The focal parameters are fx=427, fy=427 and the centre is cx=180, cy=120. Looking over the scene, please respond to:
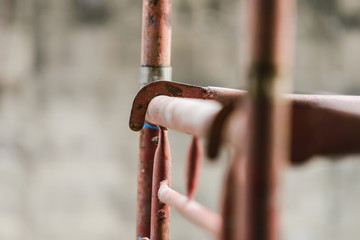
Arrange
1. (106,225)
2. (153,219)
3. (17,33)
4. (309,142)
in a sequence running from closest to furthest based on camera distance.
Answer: (309,142) → (153,219) → (17,33) → (106,225)

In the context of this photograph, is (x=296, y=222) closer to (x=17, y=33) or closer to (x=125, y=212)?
(x=125, y=212)

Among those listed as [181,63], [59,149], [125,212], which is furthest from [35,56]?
[125,212]

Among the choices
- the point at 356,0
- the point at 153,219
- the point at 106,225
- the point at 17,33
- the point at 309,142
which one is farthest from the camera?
the point at 356,0

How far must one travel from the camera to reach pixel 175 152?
319 cm

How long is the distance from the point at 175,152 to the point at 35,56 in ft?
3.93

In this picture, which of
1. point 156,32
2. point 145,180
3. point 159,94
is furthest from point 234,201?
point 156,32

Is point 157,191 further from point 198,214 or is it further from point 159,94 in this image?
point 198,214

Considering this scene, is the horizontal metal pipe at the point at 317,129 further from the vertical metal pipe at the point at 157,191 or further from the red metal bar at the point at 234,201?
the vertical metal pipe at the point at 157,191

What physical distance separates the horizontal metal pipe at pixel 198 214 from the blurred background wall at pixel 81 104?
243cm

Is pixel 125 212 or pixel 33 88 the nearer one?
pixel 33 88

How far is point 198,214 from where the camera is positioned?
19.6 inches

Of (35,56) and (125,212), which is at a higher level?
(35,56)

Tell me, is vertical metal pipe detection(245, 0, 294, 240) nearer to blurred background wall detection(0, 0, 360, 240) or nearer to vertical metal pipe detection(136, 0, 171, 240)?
vertical metal pipe detection(136, 0, 171, 240)

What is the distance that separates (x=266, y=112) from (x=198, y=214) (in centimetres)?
21
